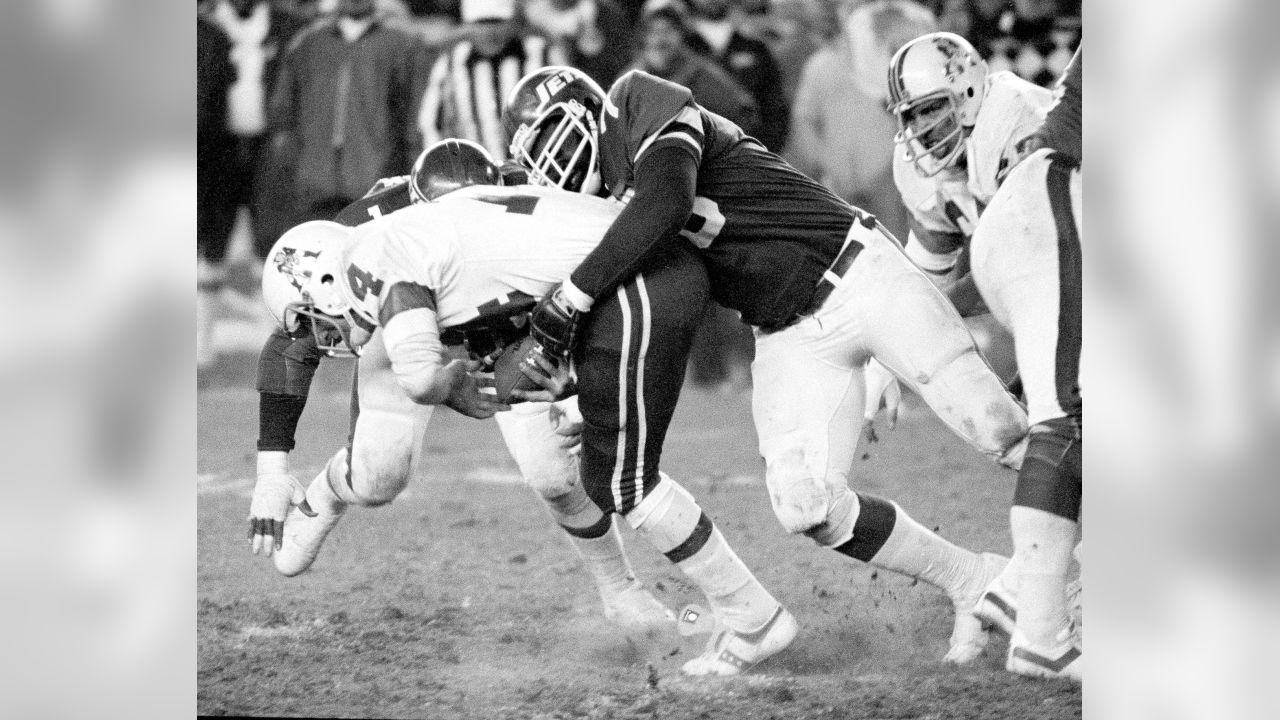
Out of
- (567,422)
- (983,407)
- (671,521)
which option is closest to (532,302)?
(567,422)

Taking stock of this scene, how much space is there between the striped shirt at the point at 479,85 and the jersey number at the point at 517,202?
0.47m

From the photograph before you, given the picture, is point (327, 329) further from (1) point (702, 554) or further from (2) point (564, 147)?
(1) point (702, 554)

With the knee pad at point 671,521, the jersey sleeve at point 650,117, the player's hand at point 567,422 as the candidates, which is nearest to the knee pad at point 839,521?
the knee pad at point 671,521

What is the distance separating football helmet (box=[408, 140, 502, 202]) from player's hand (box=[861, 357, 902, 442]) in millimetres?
1045

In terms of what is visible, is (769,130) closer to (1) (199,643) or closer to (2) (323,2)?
(2) (323,2)

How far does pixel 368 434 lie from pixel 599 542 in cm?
67

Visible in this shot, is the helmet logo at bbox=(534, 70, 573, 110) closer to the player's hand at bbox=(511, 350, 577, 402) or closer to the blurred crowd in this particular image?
the blurred crowd

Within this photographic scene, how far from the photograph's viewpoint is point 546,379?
312cm

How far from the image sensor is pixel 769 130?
3.56 m

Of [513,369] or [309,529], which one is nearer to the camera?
[513,369]

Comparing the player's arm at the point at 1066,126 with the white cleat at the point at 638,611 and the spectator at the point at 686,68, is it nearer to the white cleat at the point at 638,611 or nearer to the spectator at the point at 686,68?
the spectator at the point at 686,68

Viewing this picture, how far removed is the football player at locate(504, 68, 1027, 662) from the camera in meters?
3.20

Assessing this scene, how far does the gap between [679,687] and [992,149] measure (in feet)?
5.04
